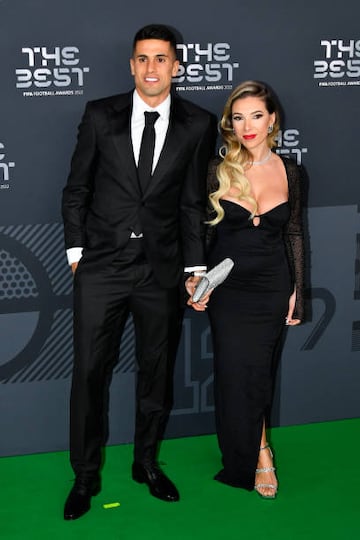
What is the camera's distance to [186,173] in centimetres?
343

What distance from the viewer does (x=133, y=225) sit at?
333 cm

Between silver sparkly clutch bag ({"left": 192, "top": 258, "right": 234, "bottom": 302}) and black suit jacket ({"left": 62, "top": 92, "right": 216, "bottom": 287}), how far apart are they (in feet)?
0.53

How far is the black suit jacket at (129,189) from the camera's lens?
330cm

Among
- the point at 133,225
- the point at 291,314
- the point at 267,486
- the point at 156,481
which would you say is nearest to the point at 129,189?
the point at 133,225

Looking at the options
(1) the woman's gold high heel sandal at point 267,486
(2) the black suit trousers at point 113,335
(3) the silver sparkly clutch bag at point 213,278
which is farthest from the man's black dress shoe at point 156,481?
(3) the silver sparkly clutch bag at point 213,278

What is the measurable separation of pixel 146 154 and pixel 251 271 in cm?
71

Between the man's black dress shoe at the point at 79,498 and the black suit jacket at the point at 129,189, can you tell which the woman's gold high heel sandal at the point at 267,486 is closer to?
the man's black dress shoe at the point at 79,498

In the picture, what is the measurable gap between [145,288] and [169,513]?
1038 mm

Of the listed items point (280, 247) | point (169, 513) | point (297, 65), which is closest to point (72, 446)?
point (169, 513)

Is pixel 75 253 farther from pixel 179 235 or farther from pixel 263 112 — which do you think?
pixel 263 112

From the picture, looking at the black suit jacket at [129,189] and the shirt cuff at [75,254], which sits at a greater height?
the black suit jacket at [129,189]

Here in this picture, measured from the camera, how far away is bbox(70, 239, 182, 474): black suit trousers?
11.1 ft

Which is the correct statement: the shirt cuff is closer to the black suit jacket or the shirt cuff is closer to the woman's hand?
the black suit jacket

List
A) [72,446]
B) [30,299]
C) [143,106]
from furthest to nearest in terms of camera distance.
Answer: [30,299]
[72,446]
[143,106]
